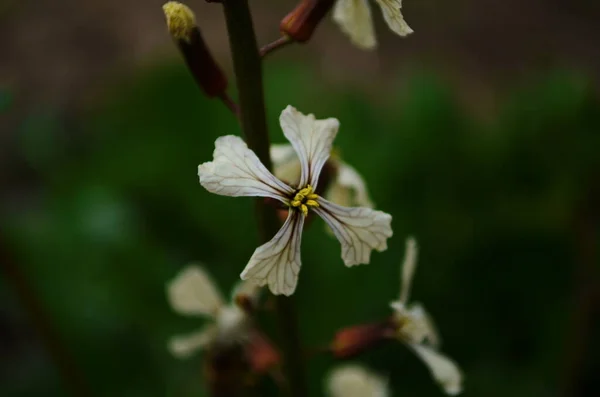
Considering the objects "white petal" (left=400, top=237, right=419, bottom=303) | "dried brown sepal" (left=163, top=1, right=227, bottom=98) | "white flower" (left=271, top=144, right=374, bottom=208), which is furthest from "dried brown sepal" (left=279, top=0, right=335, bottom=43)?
"white petal" (left=400, top=237, right=419, bottom=303)

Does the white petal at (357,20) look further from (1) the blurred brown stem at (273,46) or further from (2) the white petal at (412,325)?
(2) the white petal at (412,325)

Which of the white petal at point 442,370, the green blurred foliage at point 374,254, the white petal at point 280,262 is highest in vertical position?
the white petal at point 280,262

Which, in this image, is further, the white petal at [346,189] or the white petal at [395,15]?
the white petal at [346,189]

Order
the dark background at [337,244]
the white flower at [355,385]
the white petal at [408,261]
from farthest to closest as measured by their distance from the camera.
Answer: the dark background at [337,244], the white flower at [355,385], the white petal at [408,261]

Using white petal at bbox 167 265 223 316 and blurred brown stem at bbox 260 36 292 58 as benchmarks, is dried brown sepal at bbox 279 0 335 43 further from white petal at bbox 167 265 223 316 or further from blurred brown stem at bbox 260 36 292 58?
white petal at bbox 167 265 223 316

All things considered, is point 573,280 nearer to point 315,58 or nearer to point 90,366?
point 90,366

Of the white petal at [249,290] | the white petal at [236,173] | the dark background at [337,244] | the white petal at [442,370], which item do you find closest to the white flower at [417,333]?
the white petal at [442,370]

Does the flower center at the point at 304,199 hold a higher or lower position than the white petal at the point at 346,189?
higher
